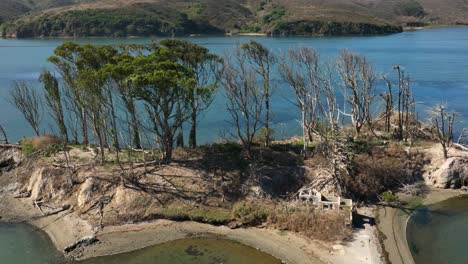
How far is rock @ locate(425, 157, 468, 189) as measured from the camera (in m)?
30.9

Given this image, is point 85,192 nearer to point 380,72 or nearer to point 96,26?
point 380,72

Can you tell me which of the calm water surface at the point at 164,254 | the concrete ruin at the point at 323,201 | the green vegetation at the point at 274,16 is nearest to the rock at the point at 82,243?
the calm water surface at the point at 164,254

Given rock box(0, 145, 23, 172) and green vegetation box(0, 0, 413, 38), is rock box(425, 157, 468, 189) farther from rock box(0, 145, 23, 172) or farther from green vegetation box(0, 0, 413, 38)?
green vegetation box(0, 0, 413, 38)

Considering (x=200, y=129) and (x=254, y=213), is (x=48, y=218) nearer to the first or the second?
(x=254, y=213)

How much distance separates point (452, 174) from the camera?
31.0m

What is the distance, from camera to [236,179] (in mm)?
28797

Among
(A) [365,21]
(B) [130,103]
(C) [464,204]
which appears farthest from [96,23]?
(C) [464,204]

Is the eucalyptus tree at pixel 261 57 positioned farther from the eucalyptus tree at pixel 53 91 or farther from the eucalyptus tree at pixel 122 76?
the eucalyptus tree at pixel 53 91

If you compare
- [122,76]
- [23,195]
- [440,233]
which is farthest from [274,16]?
[440,233]

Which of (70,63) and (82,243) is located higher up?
(70,63)

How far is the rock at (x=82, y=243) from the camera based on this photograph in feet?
77.6

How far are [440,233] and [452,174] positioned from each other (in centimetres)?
683

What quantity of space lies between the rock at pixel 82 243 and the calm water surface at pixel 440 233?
1727 centimetres

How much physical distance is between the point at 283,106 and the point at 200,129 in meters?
12.3
